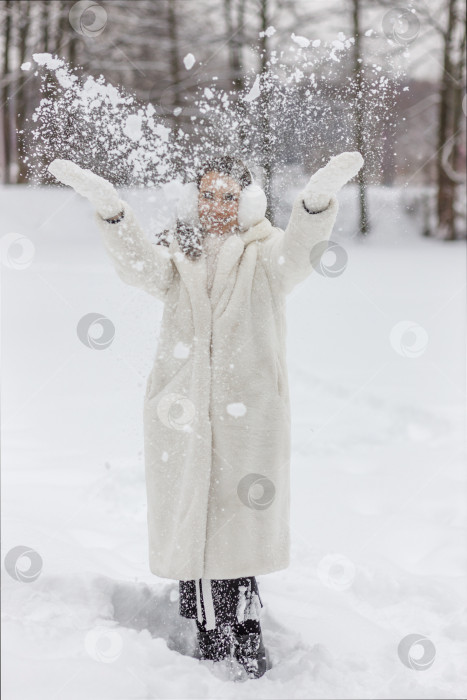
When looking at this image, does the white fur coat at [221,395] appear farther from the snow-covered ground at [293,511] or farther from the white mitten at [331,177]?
the snow-covered ground at [293,511]

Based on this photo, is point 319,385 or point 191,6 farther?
point 191,6

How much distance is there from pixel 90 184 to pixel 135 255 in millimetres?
243

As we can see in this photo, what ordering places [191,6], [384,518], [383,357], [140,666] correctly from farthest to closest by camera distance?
[191,6]
[383,357]
[384,518]
[140,666]

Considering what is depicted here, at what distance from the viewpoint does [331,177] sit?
6.54 feet

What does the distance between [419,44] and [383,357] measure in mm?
5921

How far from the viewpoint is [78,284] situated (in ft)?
24.6

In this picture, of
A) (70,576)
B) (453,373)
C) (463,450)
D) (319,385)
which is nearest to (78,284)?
(319,385)

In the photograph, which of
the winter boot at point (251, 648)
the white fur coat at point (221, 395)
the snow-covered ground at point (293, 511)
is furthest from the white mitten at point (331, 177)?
the winter boot at point (251, 648)

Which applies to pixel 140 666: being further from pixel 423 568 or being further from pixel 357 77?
pixel 357 77

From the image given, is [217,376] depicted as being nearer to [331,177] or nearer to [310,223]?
[310,223]

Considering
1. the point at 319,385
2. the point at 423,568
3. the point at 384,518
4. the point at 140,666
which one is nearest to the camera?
the point at 140,666

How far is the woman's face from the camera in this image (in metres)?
2.22

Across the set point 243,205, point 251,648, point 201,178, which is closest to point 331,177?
point 243,205

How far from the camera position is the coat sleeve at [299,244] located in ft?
6.75
